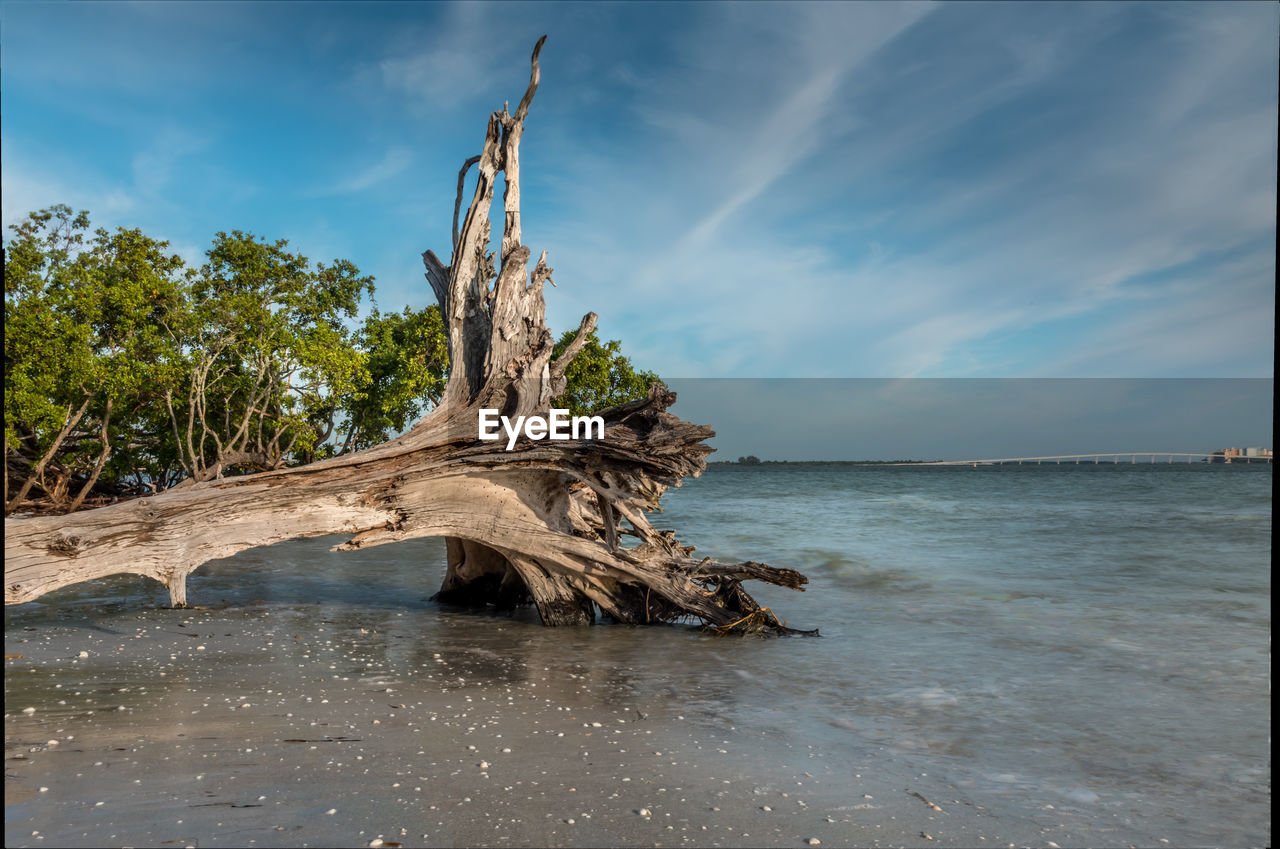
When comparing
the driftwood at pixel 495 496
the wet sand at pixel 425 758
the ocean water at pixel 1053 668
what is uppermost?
the driftwood at pixel 495 496

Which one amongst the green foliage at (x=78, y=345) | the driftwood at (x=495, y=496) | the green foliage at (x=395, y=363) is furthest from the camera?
the green foliage at (x=395, y=363)

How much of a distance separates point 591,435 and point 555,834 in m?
5.66

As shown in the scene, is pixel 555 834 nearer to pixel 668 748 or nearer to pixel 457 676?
pixel 668 748

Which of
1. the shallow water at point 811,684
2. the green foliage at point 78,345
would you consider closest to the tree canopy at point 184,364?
the green foliage at point 78,345

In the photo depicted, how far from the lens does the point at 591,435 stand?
949cm

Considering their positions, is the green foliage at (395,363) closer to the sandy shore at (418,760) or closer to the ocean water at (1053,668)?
the ocean water at (1053,668)

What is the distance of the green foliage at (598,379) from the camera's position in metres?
25.4

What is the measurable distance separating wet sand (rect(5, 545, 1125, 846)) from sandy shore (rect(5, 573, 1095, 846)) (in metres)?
0.02

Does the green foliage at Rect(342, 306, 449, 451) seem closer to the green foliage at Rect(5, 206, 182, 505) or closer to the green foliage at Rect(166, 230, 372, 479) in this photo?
the green foliage at Rect(166, 230, 372, 479)

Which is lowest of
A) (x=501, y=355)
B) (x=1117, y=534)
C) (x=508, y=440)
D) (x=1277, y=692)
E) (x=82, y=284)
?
(x=1117, y=534)

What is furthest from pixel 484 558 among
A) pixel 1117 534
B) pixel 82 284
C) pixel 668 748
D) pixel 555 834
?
pixel 1117 534

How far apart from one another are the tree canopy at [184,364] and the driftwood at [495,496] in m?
9.75

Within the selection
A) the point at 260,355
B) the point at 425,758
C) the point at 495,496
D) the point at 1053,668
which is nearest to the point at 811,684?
the point at 1053,668

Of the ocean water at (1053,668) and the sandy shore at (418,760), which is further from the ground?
the sandy shore at (418,760)
